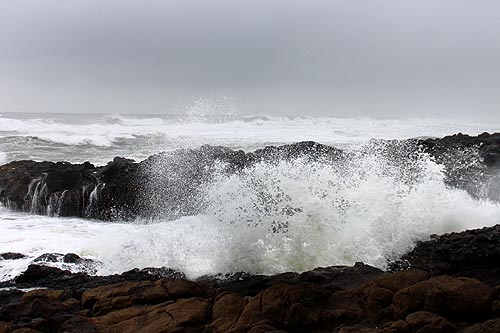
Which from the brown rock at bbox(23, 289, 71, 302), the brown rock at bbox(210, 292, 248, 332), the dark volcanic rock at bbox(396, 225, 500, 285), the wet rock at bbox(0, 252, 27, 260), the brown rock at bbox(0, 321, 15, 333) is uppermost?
the dark volcanic rock at bbox(396, 225, 500, 285)

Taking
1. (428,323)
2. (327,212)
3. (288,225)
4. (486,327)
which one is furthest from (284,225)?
(486,327)

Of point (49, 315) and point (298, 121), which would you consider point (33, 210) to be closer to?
point (49, 315)

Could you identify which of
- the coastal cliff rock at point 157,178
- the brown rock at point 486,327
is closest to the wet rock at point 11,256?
the coastal cliff rock at point 157,178

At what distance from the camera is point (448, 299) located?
3941 mm

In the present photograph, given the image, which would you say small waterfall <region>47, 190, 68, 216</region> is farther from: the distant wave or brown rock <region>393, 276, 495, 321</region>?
brown rock <region>393, 276, 495, 321</region>

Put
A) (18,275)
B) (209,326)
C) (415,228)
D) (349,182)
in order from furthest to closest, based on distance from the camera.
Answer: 1. (349,182)
2. (415,228)
3. (18,275)
4. (209,326)

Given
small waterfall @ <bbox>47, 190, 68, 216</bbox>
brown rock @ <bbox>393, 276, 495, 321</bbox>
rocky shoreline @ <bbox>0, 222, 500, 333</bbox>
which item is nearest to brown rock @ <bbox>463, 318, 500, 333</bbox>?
rocky shoreline @ <bbox>0, 222, 500, 333</bbox>

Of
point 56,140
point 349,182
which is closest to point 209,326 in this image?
point 349,182

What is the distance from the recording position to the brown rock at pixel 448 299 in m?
3.86

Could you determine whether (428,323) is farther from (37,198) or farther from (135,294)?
(37,198)

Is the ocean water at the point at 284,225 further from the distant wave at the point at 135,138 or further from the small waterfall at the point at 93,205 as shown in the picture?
the distant wave at the point at 135,138

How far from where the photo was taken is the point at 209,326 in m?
3.96

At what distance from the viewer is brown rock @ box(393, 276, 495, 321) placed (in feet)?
12.7

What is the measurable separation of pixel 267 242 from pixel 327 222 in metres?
1.08
